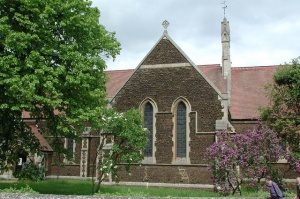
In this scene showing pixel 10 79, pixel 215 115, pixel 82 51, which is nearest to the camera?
pixel 10 79

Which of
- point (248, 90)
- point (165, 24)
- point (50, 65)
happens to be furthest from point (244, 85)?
point (50, 65)

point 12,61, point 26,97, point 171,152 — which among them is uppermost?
point 12,61

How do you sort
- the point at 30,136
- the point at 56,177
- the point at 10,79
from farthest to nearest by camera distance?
the point at 56,177 < the point at 30,136 < the point at 10,79

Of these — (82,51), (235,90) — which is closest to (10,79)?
(82,51)

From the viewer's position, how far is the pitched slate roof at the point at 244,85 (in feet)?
84.1

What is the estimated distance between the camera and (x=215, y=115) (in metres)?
22.9

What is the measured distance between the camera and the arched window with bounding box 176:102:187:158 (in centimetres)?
2352

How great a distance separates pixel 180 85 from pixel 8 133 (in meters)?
10.8

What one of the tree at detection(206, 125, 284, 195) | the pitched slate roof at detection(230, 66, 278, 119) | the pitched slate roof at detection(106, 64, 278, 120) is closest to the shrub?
the pitched slate roof at detection(106, 64, 278, 120)

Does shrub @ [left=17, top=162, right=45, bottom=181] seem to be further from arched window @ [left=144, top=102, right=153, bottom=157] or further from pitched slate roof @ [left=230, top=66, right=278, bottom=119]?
pitched slate roof @ [left=230, top=66, right=278, bottom=119]

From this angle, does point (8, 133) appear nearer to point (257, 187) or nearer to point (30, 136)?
point (30, 136)

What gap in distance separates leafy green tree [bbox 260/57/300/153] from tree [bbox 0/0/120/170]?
9424mm

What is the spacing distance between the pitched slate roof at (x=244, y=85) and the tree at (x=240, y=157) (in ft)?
18.7

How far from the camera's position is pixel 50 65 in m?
17.1
